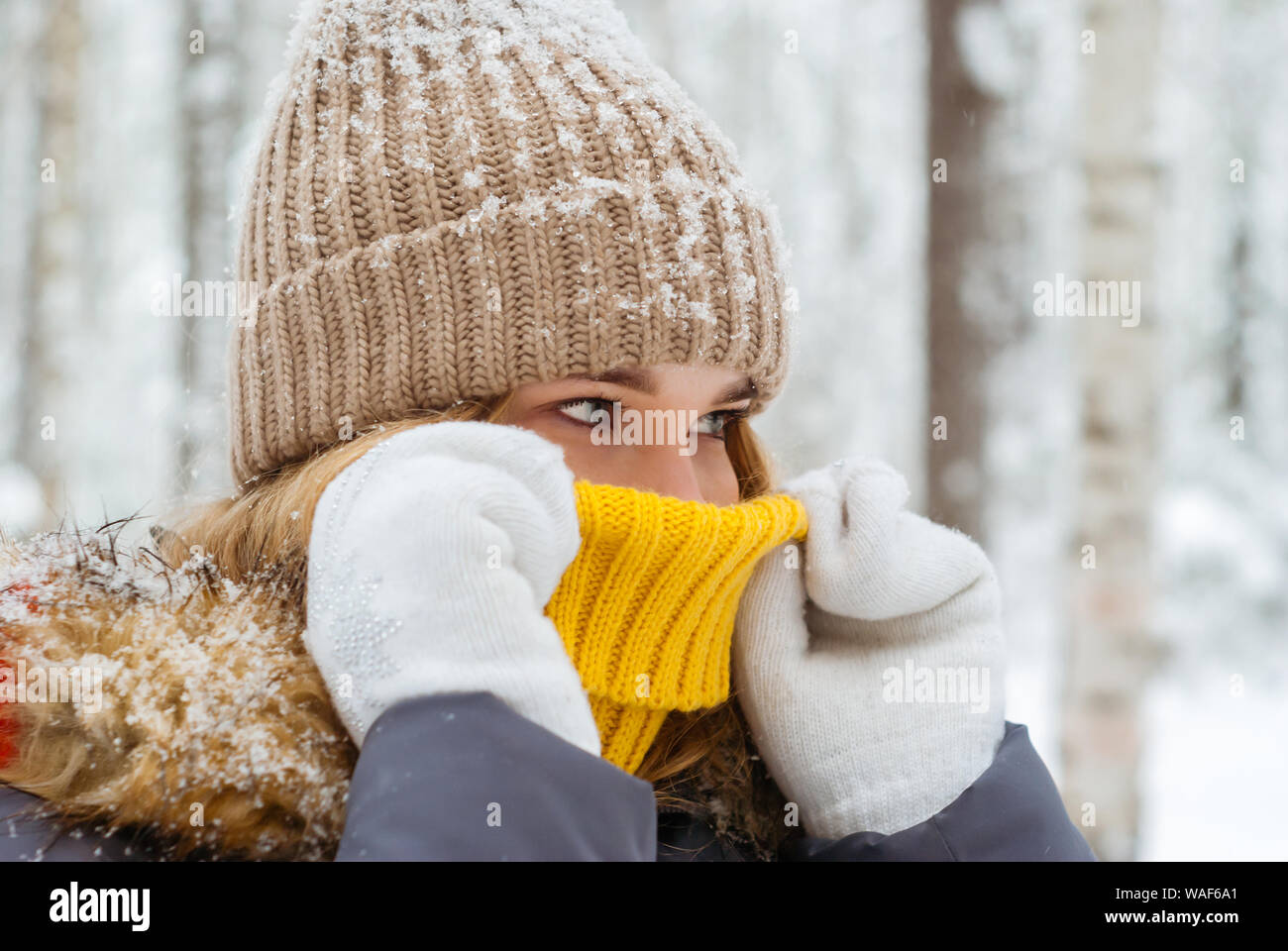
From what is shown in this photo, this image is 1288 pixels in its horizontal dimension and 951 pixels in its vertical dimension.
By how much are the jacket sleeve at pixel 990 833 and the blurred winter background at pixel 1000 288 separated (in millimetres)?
2648

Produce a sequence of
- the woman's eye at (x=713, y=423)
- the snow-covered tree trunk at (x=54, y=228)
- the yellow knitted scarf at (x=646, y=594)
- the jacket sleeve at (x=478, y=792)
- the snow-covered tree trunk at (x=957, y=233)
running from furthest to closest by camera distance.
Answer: the snow-covered tree trunk at (x=54, y=228) → the snow-covered tree trunk at (x=957, y=233) → the woman's eye at (x=713, y=423) → the yellow knitted scarf at (x=646, y=594) → the jacket sleeve at (x=478, y=792)

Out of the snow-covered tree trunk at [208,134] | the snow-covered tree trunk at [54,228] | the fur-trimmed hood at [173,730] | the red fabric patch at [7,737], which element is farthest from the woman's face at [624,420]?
the snow-covered tree trunk at [54,228]

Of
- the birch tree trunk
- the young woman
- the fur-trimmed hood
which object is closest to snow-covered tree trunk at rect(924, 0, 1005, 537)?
the birch tree trunk

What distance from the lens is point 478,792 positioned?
91cm

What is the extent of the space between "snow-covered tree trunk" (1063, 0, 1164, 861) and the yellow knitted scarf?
3.00 metres

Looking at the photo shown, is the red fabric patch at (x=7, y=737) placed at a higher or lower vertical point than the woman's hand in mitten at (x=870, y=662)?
higher

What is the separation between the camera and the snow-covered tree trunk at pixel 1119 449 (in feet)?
12.6

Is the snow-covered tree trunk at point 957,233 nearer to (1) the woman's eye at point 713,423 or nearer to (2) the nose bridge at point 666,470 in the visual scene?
(1) the woman's eye at point 713,423

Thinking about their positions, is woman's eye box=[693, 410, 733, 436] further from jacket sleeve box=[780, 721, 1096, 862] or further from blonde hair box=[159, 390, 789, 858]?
jacket sleeve box=[780, 721, 1096, 862]

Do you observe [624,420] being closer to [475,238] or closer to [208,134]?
[475,238]

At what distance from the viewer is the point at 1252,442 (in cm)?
689

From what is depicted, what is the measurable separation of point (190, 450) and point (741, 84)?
583cm

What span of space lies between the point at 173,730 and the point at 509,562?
0.40 m
